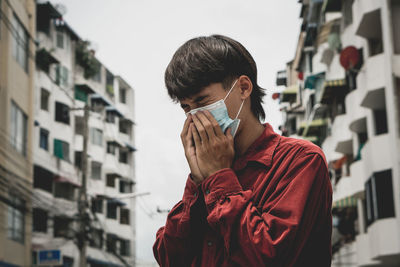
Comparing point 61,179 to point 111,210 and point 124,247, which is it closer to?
point 111,210

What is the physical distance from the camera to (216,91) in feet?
9.06

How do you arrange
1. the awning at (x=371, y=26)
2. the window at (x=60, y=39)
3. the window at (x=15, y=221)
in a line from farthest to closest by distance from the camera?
the window at (x=60, y=39), the window at (x=15, y=221), the awning at (x=371, y=26)

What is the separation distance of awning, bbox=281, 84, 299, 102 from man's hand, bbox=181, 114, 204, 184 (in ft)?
168

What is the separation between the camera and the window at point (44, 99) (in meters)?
47.2

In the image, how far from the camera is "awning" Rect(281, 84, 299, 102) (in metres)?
54.2

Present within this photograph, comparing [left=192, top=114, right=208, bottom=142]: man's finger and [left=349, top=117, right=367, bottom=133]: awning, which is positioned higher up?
[left=349, top=117, right=367, bottom=133]: awning

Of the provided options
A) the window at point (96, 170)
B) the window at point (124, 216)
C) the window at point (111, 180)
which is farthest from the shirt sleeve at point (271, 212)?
the window at point (124, 216)

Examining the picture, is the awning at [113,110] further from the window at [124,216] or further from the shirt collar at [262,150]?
the shirt collar at [262,150]

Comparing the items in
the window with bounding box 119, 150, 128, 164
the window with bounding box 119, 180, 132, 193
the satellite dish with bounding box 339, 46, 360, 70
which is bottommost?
the window with bounding box 119, 180, 132, 193

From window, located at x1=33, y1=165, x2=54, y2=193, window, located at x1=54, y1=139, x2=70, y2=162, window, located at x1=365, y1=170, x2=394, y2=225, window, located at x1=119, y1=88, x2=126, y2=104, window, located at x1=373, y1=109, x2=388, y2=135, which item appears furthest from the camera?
window, located at x1=119, y1=88, x2=126, y2=104

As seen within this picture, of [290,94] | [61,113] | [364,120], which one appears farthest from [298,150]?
[290,94]

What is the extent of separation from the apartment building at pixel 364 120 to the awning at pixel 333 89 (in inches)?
1.7

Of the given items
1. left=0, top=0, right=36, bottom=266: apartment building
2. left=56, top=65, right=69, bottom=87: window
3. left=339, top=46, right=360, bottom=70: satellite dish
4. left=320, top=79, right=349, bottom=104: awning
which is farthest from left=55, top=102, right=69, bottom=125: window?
left=339, top=46, right=360, bottom=70: satellite dish

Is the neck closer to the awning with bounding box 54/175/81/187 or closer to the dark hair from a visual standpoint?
the dark hair
